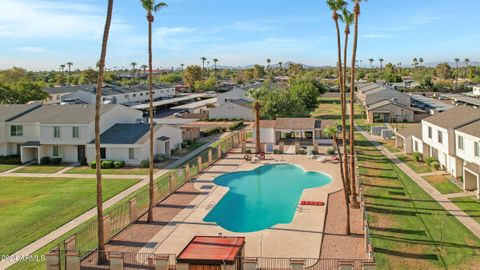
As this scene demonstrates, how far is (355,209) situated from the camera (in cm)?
2992

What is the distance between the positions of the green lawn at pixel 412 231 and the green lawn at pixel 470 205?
1400 mm

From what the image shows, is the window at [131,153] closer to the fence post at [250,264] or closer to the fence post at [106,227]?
the fence post at [106,227]

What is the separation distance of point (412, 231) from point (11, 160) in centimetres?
4423

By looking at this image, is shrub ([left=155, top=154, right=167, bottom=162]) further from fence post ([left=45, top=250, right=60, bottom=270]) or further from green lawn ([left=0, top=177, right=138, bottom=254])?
fence post ([left=45, top=250, right=60, bottom=270])

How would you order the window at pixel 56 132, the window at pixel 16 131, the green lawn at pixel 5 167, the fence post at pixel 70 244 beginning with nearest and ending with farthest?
the fence post at pixel 70 244 < the green lawn at pixel 5 167 < the window at pixel 56 132 < the window at pixel 16 131

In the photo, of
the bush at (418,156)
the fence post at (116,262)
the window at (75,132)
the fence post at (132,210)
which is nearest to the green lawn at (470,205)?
the bush at (418,156)

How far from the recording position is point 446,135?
37.8 m

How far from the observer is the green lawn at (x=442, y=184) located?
110 ft

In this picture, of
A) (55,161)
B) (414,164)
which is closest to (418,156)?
(414,164)

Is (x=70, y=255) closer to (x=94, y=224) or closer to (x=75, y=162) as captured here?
(x=94, y=224)

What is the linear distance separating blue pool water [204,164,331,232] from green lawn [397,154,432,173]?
8.87 m

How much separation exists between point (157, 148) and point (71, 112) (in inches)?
464

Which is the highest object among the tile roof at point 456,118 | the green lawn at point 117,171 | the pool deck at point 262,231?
the tile roof at point 456,118

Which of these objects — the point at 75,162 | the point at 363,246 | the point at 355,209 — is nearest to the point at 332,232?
the point at 363,246
